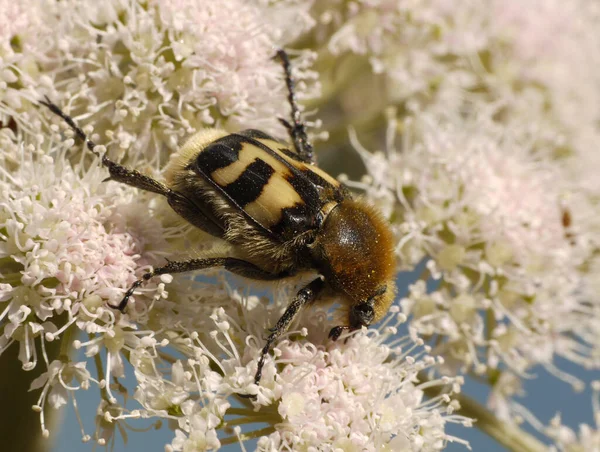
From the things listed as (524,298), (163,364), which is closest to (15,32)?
(163,364)

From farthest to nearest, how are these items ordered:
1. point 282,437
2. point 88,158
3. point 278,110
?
1. point 278,110
2. point 88,158
3. point 282,437

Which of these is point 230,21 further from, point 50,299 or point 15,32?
point 50,299

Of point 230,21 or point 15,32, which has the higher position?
point 230,21

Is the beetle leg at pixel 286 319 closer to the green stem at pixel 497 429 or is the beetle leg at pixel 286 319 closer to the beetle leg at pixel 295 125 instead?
the beetle leg at pixel 295 125

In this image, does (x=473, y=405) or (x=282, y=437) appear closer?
(x=282, y=437)

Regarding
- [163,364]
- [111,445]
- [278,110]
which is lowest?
[111,445]

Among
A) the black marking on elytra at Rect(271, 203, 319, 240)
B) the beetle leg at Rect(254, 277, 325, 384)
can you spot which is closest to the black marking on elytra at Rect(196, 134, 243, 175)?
the black marking on elytra at Rect(271, 203, 319, 240)

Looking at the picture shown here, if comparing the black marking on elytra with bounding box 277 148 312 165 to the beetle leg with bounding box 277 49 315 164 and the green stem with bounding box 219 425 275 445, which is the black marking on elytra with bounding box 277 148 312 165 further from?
the green stem with bounding box 219 425 275 445

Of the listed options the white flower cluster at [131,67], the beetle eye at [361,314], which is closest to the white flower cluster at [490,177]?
the beetle eye at [361,314]
